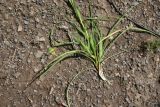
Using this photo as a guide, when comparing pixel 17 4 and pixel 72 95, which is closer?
pixel 72 95

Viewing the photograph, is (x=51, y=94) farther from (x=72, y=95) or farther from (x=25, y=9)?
(x=25, y=9)

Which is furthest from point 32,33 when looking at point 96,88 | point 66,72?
point 96,88

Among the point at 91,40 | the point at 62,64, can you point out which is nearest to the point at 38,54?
the point at 62,64

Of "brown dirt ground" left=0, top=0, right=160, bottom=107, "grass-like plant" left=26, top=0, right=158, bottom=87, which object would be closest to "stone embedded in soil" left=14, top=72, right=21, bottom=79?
"brown dirt ground" left=0, top=0, right=160, bottom=107

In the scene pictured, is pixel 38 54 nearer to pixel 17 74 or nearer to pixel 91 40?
pixel 17 74

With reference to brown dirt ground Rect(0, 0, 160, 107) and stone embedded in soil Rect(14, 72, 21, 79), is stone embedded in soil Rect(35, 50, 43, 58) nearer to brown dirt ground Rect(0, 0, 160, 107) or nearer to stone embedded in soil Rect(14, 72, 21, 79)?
brown dirt ground Rect(0, 0, 160, 107)

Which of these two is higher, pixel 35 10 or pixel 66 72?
pixel 35 10
